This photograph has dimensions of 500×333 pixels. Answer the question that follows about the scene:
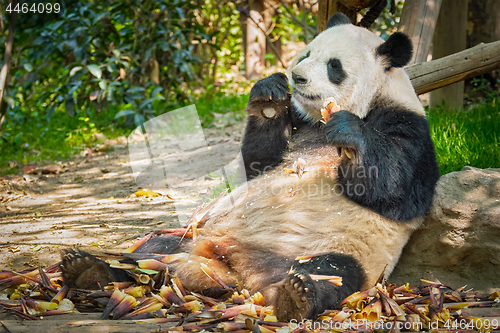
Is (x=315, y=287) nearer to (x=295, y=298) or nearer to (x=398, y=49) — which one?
(x=295, y=298)

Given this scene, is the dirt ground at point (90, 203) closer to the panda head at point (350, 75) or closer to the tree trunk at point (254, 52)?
the panda head at point (350, 75)

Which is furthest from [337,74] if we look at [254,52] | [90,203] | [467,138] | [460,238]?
[254,52]

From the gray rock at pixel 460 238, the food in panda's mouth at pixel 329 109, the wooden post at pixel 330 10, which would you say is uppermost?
the wooden post at pixel 330 10

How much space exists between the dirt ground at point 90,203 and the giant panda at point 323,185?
76 centimetres

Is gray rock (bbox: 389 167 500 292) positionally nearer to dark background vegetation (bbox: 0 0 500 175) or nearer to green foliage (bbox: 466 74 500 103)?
dark background vegetation (bbox: 0 0 500 175)

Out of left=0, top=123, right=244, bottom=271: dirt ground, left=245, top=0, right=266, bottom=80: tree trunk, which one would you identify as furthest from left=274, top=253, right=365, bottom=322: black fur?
left=245, top=0, right=266, bottom=80: tree trunk

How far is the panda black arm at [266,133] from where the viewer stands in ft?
9.97

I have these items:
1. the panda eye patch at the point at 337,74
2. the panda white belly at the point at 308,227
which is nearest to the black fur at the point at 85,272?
the panda white belly at the point at 308,227

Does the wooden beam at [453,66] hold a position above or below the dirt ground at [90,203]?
above

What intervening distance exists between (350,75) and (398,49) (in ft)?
1.07

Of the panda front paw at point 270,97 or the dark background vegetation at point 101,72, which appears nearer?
the panda front paw at point 270,97

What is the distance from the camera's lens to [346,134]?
2439mm

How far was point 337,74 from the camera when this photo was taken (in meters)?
2.83

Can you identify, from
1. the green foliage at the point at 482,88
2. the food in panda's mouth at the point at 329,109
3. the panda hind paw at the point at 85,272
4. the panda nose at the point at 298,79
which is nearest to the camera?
the panda hind paw at the point at 85,272
